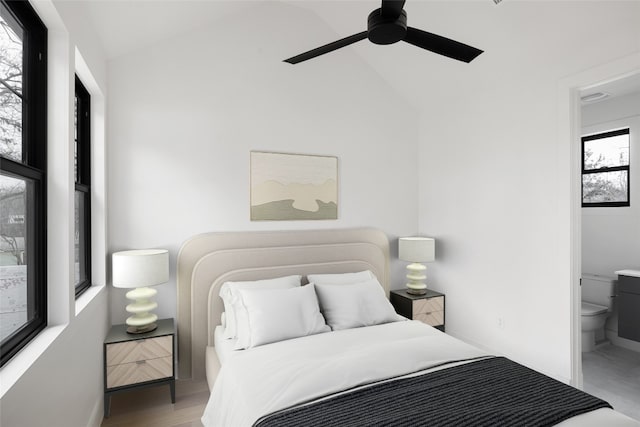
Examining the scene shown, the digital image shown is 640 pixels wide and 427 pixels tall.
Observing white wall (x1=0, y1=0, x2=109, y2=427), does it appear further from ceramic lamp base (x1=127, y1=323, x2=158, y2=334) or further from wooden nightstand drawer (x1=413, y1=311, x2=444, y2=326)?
wooden nightstand drawer (x1=413, y1=311, x2=444, y2=326)

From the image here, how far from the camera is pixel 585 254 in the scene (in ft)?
13.0

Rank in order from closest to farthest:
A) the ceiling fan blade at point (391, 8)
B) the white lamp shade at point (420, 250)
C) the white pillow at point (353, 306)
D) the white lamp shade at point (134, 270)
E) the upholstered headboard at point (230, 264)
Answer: the ceiling fan blade at point (391, 8) < the white lamp shade at point (134, 270) < the white pillow at point (353, 306) < the upholstered headboard at point (230, 264) < the white lamp shade at point (420, 250)

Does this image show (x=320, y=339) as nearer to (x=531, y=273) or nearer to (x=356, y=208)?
(x=356, y=208)

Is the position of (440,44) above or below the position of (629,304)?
above

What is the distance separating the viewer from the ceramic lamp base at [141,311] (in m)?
2.56

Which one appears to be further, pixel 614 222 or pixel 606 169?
pixel 606 169

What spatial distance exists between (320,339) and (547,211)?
203 cm

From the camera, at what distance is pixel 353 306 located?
2777mm

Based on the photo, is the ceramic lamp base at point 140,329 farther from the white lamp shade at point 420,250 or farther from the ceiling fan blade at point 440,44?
the ceiling fan blade at point 440,44

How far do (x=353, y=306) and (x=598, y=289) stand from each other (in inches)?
111

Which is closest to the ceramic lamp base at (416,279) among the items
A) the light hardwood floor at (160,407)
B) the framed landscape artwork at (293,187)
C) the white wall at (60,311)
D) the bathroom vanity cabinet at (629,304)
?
the framed landscape artwork at (293,187)

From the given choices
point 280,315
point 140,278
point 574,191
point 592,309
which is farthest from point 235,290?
point 592,309

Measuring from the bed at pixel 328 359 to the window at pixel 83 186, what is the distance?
0.67 metres

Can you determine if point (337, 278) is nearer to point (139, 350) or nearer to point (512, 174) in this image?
point (139, 350)
